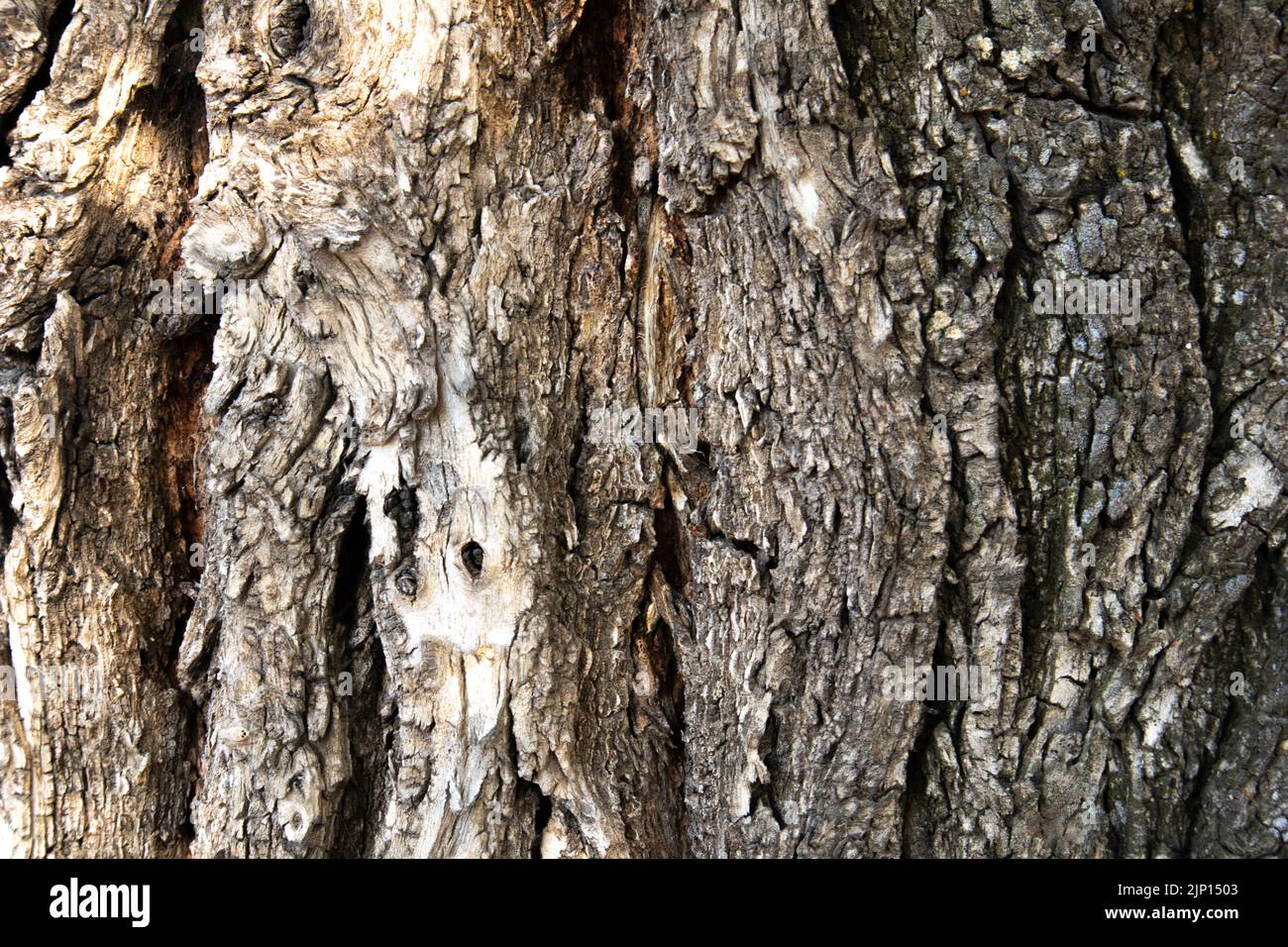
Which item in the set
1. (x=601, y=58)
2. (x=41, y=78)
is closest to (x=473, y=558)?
(x=601, y=58)

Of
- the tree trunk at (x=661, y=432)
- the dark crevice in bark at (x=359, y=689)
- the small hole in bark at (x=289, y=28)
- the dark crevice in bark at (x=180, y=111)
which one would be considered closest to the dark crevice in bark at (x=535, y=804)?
the tree trunk at (x=661, y=432)

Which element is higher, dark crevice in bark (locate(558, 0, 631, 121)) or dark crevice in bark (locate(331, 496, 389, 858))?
dark crevice in bark (locate(558, 0, 631, 121))

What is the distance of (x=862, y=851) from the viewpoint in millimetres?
2281

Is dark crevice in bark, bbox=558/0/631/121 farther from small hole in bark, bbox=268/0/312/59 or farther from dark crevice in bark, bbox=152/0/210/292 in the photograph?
dark crevice in bark, bbox=152/0/210/292

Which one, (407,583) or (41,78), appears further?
(41,78)

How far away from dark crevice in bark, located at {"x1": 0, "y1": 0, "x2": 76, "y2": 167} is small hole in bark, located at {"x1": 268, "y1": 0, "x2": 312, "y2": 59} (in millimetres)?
629

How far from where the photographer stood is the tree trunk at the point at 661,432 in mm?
2188

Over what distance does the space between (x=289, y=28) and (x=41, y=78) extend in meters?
0.75

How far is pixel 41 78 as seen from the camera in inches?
97.3

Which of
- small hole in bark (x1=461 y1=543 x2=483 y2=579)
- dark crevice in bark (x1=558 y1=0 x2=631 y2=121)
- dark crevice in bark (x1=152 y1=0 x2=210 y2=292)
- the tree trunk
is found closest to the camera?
the tree trunk

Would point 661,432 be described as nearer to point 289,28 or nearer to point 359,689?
point 359,689

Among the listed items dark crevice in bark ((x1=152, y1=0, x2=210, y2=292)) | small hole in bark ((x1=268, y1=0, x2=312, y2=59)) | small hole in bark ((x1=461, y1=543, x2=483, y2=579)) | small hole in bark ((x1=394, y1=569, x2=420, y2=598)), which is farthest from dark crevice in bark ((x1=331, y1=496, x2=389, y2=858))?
small hole in bark ((x1=268, y1=0, x2=312, y2=59))

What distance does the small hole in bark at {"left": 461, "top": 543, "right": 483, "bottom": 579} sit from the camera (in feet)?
7.63

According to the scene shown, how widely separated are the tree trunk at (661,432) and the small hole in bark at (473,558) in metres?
0.02
